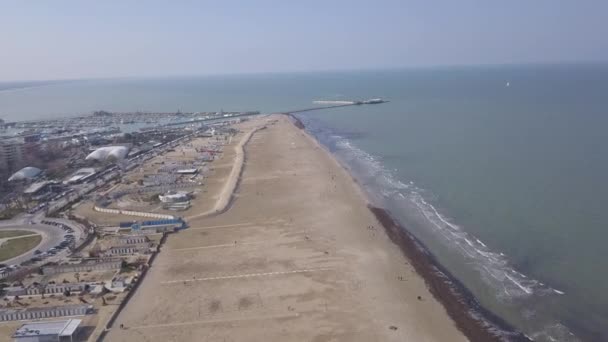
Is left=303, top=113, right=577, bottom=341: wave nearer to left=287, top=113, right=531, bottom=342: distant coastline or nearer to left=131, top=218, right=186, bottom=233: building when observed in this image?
left=287, top=113, right=531, bottom=342: distant coastline

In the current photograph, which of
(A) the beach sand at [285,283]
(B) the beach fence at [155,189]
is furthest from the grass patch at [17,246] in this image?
(B) the beach fence at [155,189]

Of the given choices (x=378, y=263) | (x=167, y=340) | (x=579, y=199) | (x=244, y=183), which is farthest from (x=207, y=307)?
(x=579, y=199)

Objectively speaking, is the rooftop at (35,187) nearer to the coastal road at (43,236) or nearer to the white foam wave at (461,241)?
the coastal road at (43,236)

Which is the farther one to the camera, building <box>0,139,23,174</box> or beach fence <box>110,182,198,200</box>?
building <box>0,139,23,174</box>

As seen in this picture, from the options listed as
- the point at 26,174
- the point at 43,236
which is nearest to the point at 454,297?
the point at 43,236

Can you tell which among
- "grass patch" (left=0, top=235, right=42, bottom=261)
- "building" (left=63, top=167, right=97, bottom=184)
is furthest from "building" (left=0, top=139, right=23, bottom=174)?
"grass patch" (left=0, top=235, right=42, bottom=261)

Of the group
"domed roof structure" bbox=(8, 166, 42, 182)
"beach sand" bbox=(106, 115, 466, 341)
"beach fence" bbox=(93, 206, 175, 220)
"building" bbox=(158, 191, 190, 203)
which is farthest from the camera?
"domed roof structure" bbox=(8, 166, 42, 182)

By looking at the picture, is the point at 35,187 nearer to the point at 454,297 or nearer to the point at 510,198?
the point at 454,297
